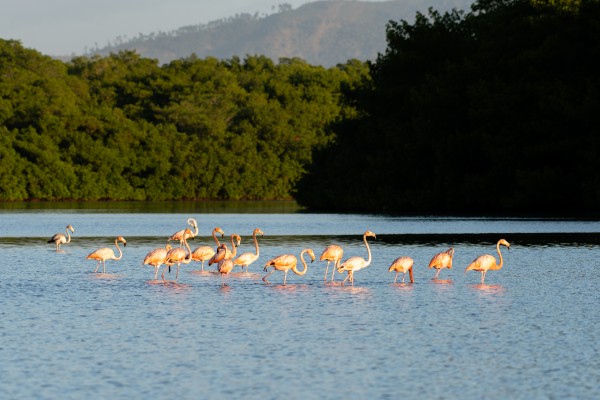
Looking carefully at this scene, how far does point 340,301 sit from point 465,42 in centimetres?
7115

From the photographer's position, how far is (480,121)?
3086 inches

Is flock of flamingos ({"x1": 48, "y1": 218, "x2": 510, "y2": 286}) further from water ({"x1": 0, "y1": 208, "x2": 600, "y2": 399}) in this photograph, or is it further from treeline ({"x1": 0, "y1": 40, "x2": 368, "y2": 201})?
treeline ({"x1": 0, "y1": 40, "x2": 368, "y2": 201})

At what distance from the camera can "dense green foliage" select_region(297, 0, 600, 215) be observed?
69812 mm

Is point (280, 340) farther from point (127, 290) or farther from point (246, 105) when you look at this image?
point (246, 105)

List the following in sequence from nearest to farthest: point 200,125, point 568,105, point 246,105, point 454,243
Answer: point 454,243, point 568,105, point 200,125, point 246,105

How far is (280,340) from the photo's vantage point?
1833 cm

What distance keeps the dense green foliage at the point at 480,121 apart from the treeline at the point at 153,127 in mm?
22682

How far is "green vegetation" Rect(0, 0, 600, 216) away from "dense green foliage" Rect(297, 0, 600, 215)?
0.13 m

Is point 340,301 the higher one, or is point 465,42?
point 465,42

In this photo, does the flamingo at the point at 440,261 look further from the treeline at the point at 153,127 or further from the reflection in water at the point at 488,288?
the treeline at the point at 153,127

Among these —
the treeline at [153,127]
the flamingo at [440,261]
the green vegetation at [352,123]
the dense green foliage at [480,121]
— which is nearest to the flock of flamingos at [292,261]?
the flamingo at [440,261]

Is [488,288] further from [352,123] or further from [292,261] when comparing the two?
[352,123]

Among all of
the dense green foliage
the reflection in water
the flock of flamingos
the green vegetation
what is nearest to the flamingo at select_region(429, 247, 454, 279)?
the flock of flamingos

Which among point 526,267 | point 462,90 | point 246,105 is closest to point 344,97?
point 462,90
